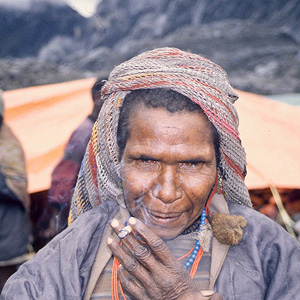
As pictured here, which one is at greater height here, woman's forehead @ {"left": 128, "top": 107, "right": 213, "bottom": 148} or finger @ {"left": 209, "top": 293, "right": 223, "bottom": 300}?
woman's forehead @ {"left": 128, "top": 107, "right": 213, "bottom": 148}

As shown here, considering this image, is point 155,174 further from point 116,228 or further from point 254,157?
point 254,157

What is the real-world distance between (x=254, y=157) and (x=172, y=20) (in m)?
1.40

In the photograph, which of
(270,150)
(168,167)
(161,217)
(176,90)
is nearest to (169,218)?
(161,217)

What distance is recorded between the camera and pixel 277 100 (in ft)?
11.1

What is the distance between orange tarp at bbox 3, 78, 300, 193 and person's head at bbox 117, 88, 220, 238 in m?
1.66

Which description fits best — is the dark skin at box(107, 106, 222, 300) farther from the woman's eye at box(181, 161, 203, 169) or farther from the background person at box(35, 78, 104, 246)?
the background person at box(35, 78, 104, 246)

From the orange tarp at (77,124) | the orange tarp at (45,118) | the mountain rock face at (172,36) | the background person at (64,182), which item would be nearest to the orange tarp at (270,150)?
the orange tarp at (77,124)

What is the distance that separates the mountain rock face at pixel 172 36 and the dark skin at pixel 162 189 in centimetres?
117

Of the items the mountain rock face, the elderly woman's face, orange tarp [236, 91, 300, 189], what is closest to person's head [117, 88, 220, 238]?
the elderly woman's face

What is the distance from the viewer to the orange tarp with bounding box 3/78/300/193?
108 inches

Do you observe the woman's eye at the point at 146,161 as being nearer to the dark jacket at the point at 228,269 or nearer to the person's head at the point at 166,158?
the person's head at the point at 166,158

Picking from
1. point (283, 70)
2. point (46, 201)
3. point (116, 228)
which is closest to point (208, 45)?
point (283, 70)

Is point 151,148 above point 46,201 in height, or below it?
above

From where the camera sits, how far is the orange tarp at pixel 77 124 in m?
2.73
